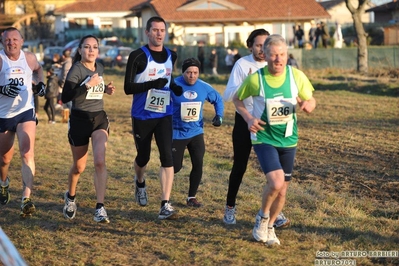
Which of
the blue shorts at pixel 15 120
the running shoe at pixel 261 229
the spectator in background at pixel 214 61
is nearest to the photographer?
the running shoe at pixel 261 229

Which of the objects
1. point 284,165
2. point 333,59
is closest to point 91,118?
point 284,165

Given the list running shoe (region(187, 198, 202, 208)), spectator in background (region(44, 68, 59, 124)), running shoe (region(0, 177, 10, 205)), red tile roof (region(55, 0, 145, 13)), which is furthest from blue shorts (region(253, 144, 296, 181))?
red tile roof (region(55, 0, 145, 13))

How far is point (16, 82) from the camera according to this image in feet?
29.0

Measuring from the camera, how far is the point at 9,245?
180 inches

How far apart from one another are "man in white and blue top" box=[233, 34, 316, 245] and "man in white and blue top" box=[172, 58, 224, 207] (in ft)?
6.73

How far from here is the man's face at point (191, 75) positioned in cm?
906

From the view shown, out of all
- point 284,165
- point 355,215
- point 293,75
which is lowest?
point 355,215

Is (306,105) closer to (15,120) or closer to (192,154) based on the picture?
(192,154)

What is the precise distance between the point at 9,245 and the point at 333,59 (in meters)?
34.6

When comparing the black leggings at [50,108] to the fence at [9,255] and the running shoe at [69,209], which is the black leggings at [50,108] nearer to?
the running shoe at [69,209]

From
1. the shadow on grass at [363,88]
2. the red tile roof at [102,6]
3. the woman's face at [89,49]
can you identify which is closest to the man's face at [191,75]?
the woman's face at [89,49]

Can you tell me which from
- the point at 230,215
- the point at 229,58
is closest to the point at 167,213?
the point at 230,215

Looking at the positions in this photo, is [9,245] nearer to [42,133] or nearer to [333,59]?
[42,133]

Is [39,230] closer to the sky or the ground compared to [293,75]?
closer to the ground
